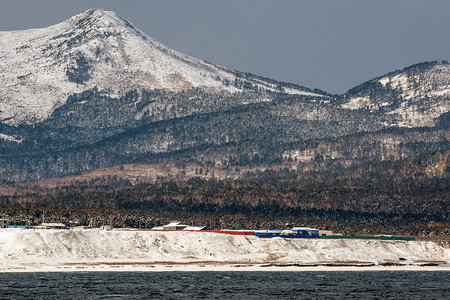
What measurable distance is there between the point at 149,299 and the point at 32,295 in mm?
26754

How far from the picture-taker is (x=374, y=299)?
655 feet

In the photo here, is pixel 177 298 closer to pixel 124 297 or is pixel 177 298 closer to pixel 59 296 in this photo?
pixel 124 297

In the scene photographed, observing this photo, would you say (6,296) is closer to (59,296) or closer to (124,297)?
(59,296)

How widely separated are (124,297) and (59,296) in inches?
575

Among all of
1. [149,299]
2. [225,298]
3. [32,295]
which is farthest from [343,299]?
[32,295]

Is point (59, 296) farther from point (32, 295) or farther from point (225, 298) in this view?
point (225, 298)

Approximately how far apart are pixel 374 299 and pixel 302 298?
642 inches

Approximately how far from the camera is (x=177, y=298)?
19775cm

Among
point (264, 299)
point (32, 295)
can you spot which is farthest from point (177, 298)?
point (32, 295)

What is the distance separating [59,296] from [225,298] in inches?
1455

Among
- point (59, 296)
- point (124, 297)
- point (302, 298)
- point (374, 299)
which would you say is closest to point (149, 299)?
point (124, 297)

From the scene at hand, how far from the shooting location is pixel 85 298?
637 feet

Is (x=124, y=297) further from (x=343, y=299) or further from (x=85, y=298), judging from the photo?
(x=343, y=299)

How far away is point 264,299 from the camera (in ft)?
649
